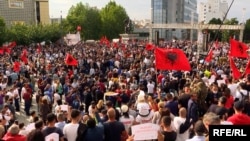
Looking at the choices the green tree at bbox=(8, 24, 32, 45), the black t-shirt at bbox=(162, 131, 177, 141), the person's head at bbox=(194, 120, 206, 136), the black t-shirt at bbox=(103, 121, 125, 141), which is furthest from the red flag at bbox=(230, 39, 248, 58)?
the green tree at bbox=(8, 24, 32, 45)

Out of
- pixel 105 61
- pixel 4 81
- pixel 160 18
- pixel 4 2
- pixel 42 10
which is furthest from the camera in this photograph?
pixel 160 18

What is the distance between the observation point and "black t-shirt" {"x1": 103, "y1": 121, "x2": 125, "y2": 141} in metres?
6.61

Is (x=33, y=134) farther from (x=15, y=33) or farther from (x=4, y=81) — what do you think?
(x=15, y=33)

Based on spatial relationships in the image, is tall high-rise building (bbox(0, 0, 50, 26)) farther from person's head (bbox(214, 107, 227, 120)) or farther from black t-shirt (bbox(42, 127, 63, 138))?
person's head (bbox(214, 107, 227, 120))

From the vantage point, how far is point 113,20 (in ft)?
268

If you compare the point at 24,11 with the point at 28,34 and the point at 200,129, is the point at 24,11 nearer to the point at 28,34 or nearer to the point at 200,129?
the point at 28,34

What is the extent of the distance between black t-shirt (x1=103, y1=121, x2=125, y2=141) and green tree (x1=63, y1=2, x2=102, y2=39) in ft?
227

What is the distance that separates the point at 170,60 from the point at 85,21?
66.6m

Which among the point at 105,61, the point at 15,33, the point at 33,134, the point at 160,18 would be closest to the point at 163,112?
the point at 33,134

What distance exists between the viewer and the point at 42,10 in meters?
81.8

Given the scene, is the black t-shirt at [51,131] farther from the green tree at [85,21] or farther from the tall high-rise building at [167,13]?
the tall high-rise building at [167,13]

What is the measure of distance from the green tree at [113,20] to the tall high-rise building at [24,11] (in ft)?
45.0

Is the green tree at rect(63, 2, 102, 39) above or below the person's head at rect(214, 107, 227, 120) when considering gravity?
above

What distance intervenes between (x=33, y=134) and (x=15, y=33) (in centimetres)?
5025
